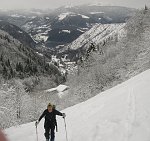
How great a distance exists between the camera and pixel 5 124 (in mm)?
51250

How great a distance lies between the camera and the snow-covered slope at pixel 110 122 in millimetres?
17000

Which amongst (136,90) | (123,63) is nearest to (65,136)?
(136,90)

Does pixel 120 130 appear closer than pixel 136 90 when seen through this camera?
Yes

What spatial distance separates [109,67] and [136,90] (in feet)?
154

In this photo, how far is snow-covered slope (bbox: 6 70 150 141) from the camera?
17.0m

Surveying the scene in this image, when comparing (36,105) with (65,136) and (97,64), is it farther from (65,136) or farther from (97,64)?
(65,136)

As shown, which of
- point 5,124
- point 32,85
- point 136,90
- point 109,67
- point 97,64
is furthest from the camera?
point 32,85

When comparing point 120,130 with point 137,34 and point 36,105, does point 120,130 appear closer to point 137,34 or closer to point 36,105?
point 137,34

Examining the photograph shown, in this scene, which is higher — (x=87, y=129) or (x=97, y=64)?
(x=87, y=129)

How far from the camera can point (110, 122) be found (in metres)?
18.9

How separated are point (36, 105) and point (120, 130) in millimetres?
63109

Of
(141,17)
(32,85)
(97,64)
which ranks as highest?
(141,17)

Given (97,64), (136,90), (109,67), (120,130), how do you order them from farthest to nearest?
(97,64), (109,67), (136,90), (120,130)

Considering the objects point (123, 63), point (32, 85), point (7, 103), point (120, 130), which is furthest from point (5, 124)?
point (32, 85)
